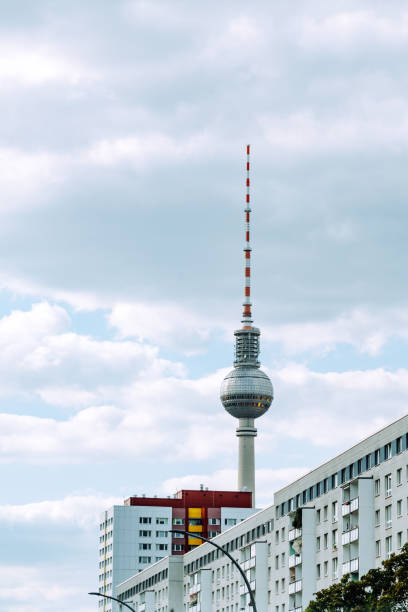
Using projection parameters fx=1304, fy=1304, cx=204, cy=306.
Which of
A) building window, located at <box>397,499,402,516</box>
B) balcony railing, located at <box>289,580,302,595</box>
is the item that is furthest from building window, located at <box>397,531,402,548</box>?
balcony railing, located at <box>289,580,302,595</box>

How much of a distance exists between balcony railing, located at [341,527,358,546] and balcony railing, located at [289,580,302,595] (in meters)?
12.3

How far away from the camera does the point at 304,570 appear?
357 ft

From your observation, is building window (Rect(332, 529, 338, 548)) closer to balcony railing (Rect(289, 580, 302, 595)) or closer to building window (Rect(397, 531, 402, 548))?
balcony railing (Rect(289, 580, 302, 595))

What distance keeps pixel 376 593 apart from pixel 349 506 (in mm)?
29685

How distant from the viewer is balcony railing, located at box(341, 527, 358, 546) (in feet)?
318

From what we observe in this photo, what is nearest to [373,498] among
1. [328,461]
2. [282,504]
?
[328,461]

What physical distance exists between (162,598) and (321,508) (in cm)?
6107

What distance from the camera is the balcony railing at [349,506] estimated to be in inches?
3831

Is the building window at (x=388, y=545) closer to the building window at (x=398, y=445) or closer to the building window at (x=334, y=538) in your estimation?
the building window at (x=398, y=445)

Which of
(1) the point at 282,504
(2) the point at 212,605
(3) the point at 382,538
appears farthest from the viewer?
(2) the point at 212,605

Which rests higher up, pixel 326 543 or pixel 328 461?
pixel 328 461

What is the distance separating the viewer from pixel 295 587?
367 ft

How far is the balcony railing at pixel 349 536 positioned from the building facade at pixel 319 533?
0.25 feet

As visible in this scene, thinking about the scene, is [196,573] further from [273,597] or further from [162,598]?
[273,597]
